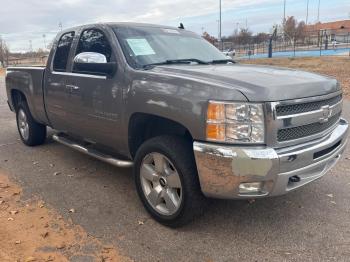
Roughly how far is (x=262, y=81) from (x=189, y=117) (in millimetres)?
682

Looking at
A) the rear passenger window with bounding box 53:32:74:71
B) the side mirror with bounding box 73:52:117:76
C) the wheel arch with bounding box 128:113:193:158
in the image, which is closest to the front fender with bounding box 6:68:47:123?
the rear passenger window with bounding box 53:32:74:71

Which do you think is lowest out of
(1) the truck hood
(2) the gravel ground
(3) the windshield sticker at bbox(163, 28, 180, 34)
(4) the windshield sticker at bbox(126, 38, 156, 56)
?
(2) the gravel ground

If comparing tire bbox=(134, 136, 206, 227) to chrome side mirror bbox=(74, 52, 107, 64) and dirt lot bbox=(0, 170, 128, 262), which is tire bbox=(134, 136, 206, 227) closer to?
dirt lot bbox=(0, 170, 128, 262)

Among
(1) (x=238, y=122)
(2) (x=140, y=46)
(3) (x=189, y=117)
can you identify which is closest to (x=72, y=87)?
(2) (x=140, y=46)

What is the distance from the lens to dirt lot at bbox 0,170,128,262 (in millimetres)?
3195

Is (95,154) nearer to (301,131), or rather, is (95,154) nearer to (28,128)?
(301,131)

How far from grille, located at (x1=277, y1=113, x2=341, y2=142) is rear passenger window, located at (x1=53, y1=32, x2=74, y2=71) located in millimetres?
3171

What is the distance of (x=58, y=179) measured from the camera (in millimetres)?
4980

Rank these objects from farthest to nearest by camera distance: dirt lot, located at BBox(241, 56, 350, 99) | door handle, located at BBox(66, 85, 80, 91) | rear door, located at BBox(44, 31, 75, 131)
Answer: dirt lot, located at BBox(241, 56, 350, 99) → rear door, located at BBox(44, 31, 75, 131) → door handle, located at BBox(66, 85, 80, 91)

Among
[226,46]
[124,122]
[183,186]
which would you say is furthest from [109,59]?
[226,46]

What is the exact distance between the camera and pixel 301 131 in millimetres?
3252

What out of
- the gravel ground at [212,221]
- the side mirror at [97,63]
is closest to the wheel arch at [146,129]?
the side mirror at [97,63]

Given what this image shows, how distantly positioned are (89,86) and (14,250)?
1.94 metres

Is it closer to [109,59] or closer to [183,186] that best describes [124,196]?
[183,186]
